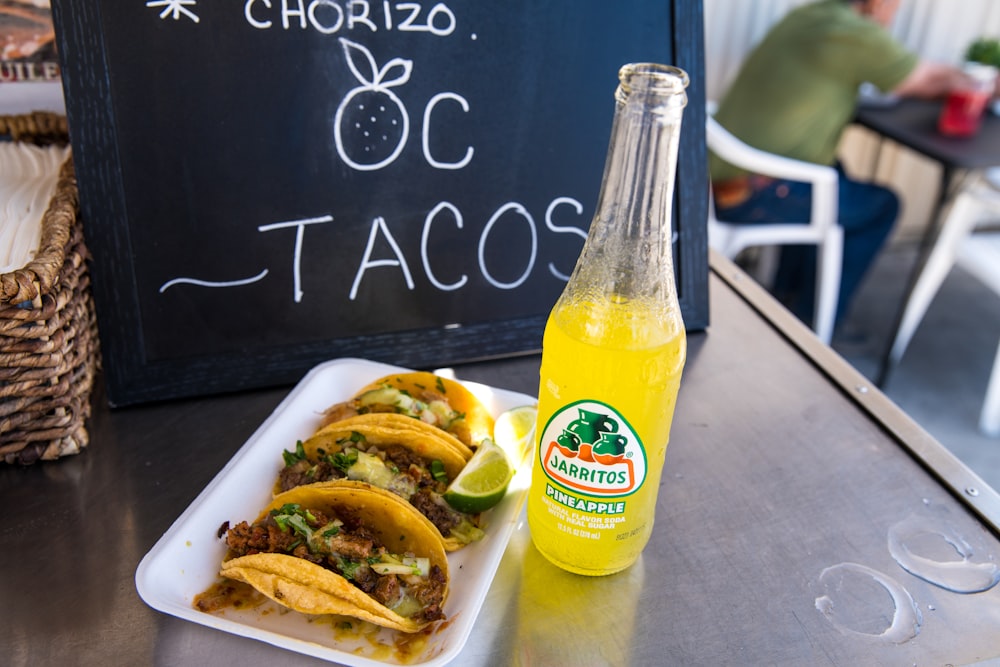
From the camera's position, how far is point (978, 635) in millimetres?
802

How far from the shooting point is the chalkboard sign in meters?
0.95

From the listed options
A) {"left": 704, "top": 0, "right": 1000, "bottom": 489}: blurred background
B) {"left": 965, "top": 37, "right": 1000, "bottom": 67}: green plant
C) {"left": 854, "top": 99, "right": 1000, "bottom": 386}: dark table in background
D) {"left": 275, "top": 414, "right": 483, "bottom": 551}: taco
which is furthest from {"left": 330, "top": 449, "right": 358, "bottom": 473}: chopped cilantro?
{"left": 965, "top": 37, "right": 1000, "bottom": 67}: green plant

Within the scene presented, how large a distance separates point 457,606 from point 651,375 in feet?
0.90

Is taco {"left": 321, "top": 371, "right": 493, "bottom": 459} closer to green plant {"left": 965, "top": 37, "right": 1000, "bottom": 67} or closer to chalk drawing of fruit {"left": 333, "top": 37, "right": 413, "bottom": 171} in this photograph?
chalk drawing of fruit {"left": 333, "top": 37, "right": 413, "bottom": 171}

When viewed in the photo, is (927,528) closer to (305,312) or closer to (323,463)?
(323,463)

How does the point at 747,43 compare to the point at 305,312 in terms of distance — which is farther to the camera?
the point at 747,43

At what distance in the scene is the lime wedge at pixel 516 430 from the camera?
0.94 meters

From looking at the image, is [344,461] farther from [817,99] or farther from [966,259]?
[817,99]

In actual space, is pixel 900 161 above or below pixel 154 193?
below

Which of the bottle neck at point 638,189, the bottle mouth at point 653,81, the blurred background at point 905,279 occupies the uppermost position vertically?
the bottle mouth at point 653,81

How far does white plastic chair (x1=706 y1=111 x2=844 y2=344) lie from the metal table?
1.69m

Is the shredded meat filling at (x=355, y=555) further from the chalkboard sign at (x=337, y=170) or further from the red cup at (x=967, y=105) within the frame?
the red cup at (x=967, y=105)

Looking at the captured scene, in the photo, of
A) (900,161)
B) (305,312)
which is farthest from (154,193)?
(900,161)

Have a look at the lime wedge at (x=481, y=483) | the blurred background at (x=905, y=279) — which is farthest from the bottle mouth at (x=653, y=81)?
the blurred background at (x=905, y=279)
